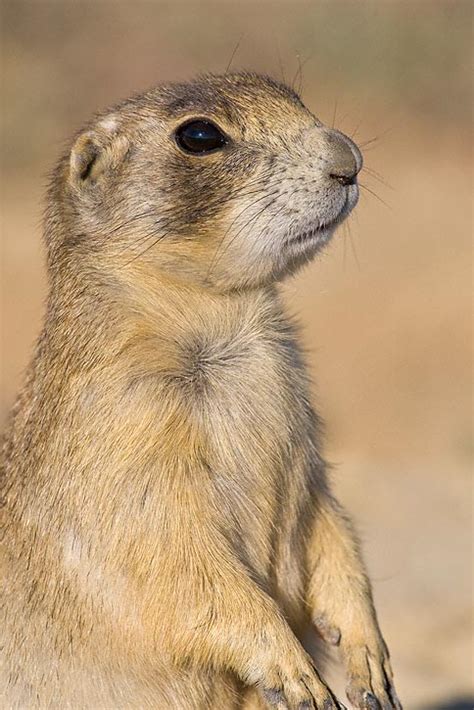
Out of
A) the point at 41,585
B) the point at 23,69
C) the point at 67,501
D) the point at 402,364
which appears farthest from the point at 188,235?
the point at 23,69

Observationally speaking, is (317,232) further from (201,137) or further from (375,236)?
(375,236)

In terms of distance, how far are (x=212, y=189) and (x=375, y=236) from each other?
14.5 metres

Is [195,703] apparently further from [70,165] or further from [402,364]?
[402,364]

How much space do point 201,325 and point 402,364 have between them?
9.96 metres

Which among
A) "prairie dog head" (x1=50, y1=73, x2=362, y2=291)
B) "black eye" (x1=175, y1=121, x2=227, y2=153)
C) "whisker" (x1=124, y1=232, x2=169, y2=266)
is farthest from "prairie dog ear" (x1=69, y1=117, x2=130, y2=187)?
"whisker" (x1=124, y1=232, x2=169, y2=266)

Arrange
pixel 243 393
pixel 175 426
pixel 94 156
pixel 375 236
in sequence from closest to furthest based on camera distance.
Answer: pixel 175 426, pixel 243 393, pixel 94 156, pixel 375 236

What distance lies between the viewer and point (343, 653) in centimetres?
571

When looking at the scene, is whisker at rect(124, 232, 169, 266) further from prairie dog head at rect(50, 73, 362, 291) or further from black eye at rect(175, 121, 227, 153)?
black eye at rect(175, 121, 227, 153)

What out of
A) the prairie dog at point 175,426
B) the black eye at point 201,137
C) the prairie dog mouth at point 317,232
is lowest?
the prairie dog at point 175,426

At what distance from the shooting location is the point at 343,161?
518 centimetres

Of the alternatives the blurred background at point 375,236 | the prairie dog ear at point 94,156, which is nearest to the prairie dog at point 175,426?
the prairie dog ear at point 94,156

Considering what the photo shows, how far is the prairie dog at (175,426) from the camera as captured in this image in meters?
4.97

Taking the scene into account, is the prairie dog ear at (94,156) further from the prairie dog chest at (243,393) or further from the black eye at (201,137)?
the prairie dog chest at (243,393)

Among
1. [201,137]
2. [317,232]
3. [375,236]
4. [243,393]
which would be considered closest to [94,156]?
[201,137]
